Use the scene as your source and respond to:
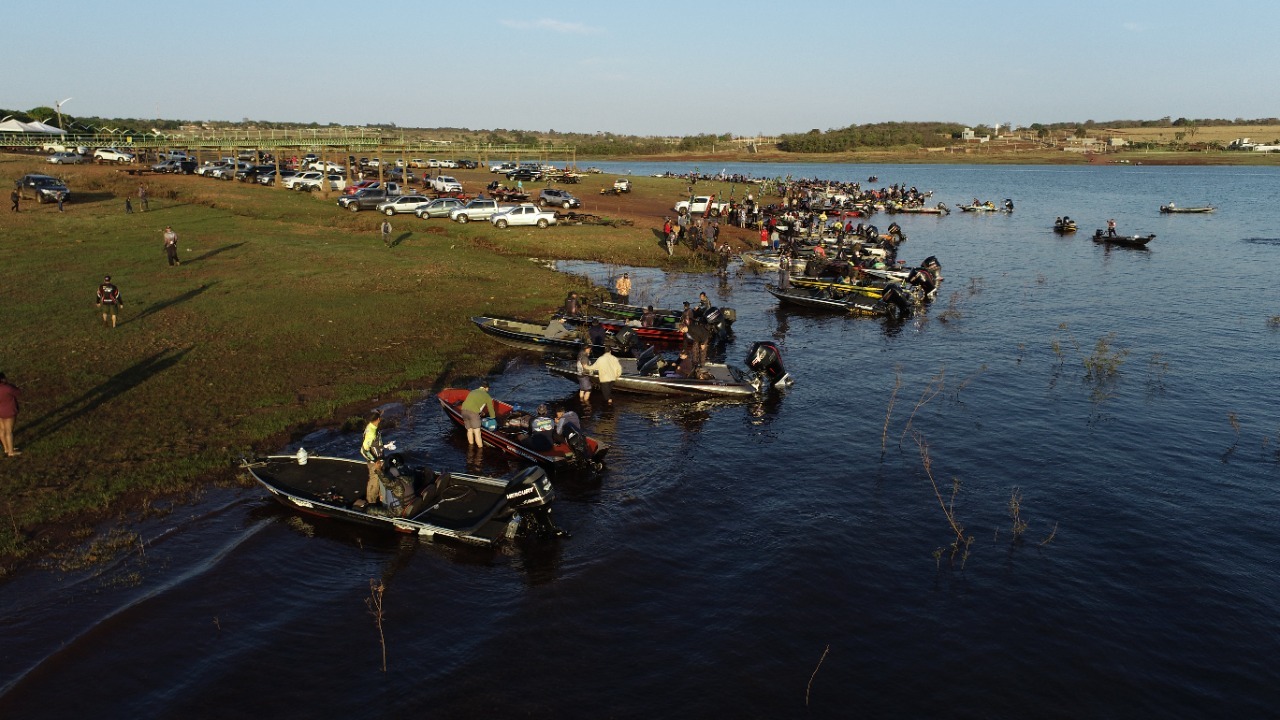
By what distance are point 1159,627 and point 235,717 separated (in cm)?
1349

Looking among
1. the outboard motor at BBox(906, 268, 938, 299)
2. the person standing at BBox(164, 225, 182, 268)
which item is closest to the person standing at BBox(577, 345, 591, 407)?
the person standing at BBox(164, 225, 182, 268)

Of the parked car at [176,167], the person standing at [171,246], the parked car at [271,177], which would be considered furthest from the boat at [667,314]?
the parked car at [176,167]

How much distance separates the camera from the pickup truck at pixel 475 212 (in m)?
48.0

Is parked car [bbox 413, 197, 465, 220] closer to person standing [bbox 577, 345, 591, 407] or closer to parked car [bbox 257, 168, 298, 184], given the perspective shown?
parked car [bbox 257, 168, 298, 184]

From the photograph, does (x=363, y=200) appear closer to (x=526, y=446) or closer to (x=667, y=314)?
(x=667, y=314)

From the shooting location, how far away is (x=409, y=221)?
157 ft

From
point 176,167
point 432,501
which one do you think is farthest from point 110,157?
point 432,501

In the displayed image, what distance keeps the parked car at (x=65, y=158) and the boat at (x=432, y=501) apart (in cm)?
7660

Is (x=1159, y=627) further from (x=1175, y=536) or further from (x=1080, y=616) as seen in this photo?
(x=1175, y=536)

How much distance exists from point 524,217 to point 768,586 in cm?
3728

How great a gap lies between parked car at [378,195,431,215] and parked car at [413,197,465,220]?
1.45 feet

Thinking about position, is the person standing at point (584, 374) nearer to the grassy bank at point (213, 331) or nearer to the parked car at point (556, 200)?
the grassy bank at point (213, 331)

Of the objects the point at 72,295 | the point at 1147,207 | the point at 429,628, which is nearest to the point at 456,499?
the point at 429,628

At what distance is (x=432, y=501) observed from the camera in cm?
1452
